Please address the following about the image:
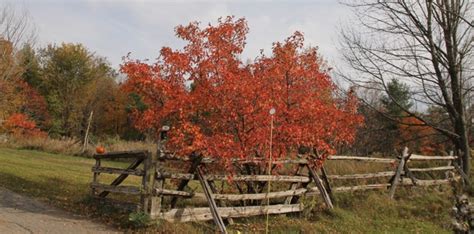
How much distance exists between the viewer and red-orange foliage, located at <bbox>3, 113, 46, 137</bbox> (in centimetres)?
3778

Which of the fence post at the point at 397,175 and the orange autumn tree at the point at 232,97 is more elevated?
the orange autumn tree at the point at 232,97

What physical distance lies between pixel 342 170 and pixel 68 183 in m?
9.56

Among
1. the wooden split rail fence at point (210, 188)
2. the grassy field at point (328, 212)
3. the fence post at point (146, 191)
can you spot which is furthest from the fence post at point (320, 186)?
the fence post at point (146, 191)

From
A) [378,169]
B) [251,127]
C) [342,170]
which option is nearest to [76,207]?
[251,127]

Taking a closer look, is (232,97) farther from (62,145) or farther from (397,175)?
(62,145)

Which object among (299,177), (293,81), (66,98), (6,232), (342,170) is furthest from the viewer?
(66,98)

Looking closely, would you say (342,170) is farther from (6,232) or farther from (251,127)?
(6,232)

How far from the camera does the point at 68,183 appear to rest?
14.0 metres

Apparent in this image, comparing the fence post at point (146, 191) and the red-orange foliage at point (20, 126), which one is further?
the red-orange foliage at point (20, 126)

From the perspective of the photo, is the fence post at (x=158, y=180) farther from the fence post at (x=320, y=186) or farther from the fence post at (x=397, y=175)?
the fence post at (x=397, y=175)

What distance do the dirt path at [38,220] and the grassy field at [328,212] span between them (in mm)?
417

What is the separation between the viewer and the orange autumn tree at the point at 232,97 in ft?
29.0

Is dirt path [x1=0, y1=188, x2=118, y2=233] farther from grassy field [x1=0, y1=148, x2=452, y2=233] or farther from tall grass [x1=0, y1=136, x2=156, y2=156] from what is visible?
tall grass [x1=0, y1=136, x2=156, y2=156]

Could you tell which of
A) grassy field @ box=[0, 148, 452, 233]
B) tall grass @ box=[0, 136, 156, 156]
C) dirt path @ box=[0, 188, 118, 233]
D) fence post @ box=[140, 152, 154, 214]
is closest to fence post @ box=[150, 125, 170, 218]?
fence post @ box=[140, 152, 154, 214]
